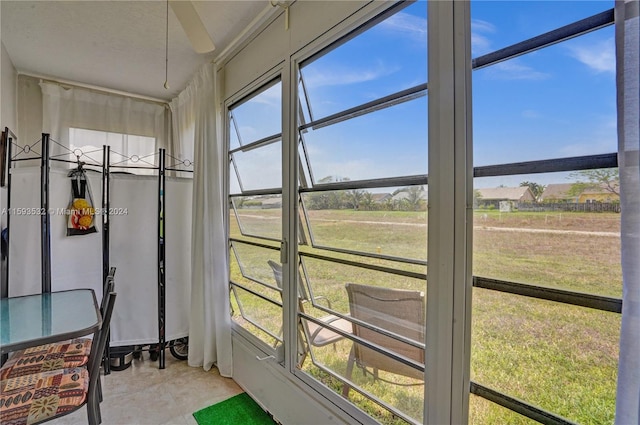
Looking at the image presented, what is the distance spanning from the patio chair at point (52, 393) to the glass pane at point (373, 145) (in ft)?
4.33

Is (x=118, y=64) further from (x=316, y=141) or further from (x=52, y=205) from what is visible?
(x=316, y=141)

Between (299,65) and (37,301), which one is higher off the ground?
(299,65)

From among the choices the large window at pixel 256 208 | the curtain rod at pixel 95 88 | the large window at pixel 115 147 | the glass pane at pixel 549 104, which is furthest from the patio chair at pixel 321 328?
the curtain rod at pixel 95 88

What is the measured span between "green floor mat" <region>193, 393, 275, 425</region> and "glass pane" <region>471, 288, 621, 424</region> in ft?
5.07

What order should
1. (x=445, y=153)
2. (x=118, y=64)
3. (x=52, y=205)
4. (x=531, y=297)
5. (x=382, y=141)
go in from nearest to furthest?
(x=531, y=297), (x=445, y=153), (x=382, y=141), (x=52, y=205), (x=118, y=64)

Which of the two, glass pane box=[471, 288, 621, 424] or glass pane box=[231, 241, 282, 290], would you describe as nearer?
glass pane box=[471, 288, 621, 424]

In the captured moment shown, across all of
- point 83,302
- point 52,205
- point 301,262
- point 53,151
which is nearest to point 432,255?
point 301,262

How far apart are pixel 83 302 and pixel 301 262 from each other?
1.42 metres

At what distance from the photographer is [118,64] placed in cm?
263

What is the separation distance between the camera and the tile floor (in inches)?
76.7

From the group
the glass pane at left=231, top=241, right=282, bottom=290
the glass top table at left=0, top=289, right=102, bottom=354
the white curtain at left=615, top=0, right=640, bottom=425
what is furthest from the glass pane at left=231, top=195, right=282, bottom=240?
the white curtain at left=615, top=0, right=640, bottom=425

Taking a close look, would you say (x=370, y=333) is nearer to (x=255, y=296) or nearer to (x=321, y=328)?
(x=321, y=328)

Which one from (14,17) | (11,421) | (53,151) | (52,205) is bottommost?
(11,421)

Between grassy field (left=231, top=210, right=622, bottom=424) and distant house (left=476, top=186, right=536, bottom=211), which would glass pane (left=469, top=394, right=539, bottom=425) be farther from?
distant house (left=476, top=186, right=536, bottom=211)
